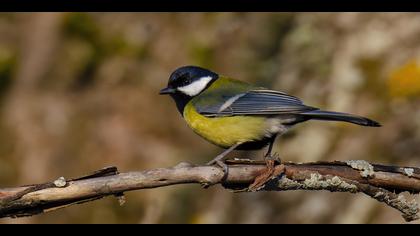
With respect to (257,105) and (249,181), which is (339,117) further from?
(249,181)

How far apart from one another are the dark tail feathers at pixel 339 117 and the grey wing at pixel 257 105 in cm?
5

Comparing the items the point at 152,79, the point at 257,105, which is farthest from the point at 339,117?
the point at 152,79

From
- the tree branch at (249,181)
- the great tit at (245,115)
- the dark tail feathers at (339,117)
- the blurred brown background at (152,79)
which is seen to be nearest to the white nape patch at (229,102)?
the great tit at (245,115)

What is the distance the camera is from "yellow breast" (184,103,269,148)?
422cm

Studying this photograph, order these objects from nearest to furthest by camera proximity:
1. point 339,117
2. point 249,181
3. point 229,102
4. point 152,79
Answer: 1. point 249,181
2. point 339,117
3. point 229,102
4. point 152,79

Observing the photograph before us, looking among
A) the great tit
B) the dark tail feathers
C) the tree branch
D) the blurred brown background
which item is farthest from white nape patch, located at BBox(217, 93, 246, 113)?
the blurred brown background

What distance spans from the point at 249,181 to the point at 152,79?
3.95 metres

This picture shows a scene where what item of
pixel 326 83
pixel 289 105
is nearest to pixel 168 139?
pixel 326 83

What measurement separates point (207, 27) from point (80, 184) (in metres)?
4.48

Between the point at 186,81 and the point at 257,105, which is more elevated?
the point at 186,81

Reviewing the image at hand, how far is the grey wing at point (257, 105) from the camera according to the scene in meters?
4.16

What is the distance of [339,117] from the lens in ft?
12.9
